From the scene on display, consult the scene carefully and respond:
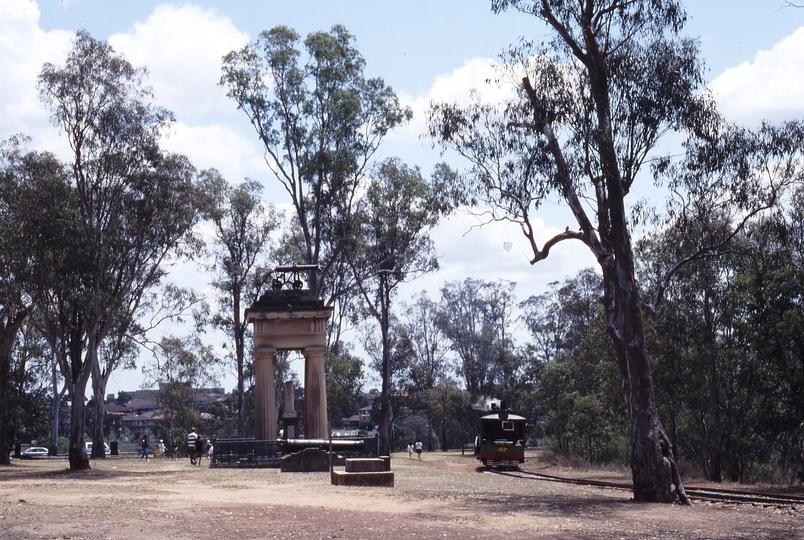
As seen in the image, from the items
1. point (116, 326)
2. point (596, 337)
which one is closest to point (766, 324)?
point (596, 337)

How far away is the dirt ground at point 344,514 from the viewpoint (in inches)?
517

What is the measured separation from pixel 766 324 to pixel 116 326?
2934cm

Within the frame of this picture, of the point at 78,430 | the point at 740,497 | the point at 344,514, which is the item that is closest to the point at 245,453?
the point at 78,430

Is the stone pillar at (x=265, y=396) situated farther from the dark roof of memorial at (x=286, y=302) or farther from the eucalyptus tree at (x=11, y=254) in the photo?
the eucalyptus tree at (x=11, y=254)

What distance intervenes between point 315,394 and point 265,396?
2.05 metres

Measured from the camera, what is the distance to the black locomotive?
140ft

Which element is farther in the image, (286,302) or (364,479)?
(286,302)

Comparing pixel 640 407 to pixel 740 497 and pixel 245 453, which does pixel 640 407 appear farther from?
pixel 245 453

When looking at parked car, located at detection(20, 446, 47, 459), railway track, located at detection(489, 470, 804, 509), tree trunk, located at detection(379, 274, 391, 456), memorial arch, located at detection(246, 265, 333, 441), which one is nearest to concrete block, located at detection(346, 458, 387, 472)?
railway track, located at detection(489, 470, 804, 509)

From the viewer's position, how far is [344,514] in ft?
50.2

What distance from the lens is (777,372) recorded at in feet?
107

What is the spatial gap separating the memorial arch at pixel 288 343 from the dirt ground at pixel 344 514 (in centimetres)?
1236

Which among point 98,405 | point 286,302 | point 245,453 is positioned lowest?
point 245,453

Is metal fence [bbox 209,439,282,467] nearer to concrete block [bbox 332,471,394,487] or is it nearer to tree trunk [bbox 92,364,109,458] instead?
concrete block [bbox 332,471,394,487]
